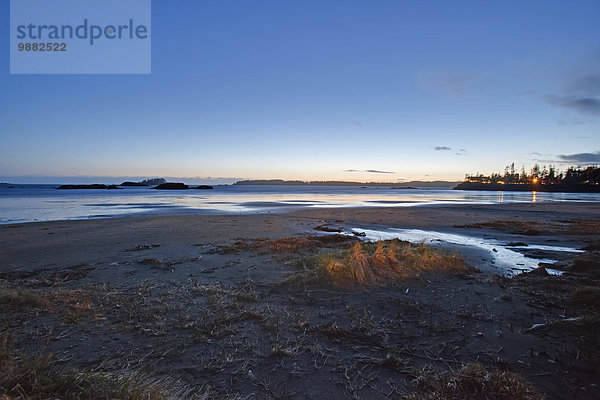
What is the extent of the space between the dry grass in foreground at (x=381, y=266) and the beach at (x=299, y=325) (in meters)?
0.20

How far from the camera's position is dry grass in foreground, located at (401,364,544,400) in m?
3.31

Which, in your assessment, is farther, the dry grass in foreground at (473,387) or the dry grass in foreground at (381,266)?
the dry grass in foreground at (381,266)

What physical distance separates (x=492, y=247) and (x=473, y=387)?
1224 cm

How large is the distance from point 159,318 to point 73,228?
17397 millimetres

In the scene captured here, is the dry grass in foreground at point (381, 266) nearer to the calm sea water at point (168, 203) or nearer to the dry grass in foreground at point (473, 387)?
the dry grass in foreground at point (473, 387)

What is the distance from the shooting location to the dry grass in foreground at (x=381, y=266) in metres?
7.57

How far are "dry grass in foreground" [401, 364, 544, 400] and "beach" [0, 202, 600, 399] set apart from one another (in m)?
0.03

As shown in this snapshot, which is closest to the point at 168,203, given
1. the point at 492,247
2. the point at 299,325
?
the point at 492,247

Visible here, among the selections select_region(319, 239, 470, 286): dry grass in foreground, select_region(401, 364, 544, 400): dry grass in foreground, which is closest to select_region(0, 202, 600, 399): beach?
select_region(401, 364, 544, 400): dry grass in foreground

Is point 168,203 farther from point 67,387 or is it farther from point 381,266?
point 67,387

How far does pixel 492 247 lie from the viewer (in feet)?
44.8

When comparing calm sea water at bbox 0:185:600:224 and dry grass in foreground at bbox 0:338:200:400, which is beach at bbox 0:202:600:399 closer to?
dry grass in foreground at bbox 0:338:200:400

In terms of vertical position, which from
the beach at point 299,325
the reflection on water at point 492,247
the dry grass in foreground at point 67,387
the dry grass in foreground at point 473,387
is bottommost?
the reflection on water at point 492,247

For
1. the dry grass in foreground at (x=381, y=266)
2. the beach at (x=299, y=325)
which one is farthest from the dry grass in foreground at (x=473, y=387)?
the dry grass in foreground at (x=381, y=266)
